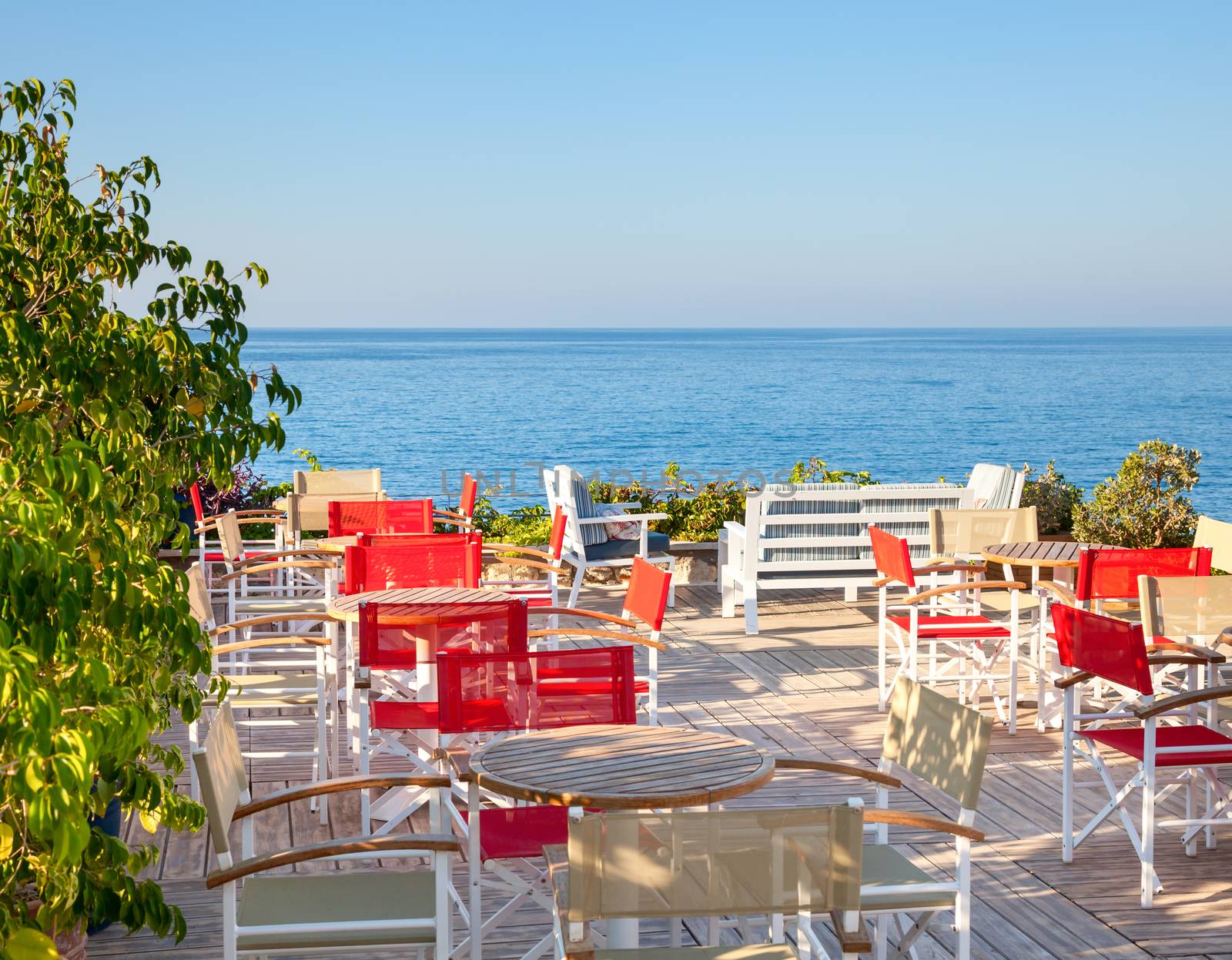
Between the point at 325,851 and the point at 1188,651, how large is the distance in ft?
12.1

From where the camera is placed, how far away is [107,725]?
6.52 feet

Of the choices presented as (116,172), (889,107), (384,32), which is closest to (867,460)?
(889,107)

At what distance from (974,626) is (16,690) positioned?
228 inches

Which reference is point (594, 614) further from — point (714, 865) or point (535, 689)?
point (714, 865)

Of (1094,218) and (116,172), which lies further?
(1094,218)

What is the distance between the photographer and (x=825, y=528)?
393 inches

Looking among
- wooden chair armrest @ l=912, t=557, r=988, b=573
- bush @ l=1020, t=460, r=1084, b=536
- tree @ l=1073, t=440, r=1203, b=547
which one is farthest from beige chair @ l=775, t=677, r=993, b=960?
bush @ l=1020, t=460, r=1084, b=536

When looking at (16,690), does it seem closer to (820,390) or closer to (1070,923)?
(1070,923)

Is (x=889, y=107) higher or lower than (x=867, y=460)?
higher

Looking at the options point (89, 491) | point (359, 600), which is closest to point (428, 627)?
point (359, 600)

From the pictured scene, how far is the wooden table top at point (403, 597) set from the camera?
18.5 feet

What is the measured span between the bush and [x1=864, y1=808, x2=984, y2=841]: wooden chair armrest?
952 cm

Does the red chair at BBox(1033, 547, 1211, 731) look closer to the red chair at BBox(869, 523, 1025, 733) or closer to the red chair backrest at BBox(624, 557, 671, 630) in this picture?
the red chair at BBox(869, 523, 1025, 733)

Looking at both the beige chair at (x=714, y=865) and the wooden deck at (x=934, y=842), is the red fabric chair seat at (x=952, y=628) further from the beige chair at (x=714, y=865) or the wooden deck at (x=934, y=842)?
the beige chair at (x=714, y=865)
